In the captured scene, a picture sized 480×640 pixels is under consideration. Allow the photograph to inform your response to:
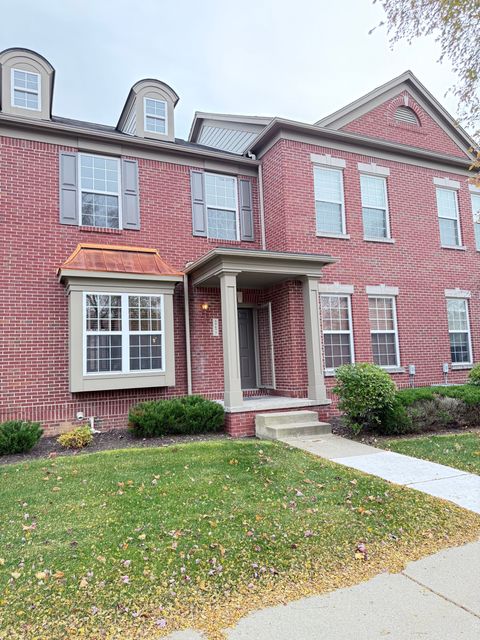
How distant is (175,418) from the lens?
8.40 meters

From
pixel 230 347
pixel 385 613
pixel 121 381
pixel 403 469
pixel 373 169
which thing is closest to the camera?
pixel 385 613

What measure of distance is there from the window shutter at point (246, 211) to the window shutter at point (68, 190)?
3938mm

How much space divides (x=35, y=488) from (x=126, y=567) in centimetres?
248

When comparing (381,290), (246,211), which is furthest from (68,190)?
(381,290)

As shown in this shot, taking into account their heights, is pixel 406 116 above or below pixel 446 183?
above

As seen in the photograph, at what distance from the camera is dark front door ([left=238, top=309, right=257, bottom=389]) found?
11.3m

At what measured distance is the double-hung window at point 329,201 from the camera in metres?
11.3

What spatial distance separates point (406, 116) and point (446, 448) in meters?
9.96

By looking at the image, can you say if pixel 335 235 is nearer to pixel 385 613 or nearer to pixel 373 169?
pixel 373 169

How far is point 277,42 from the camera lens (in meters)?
9.99

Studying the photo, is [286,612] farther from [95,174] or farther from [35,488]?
[95,174]

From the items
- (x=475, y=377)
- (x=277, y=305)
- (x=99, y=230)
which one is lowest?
(x=475, y=377)

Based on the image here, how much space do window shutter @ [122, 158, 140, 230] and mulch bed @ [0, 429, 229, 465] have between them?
4594 mm

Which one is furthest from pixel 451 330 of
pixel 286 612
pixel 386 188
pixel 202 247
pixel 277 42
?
pixel 286 612
